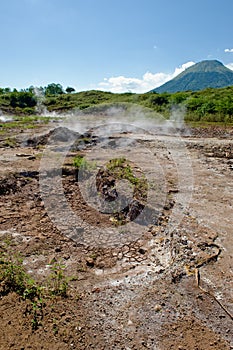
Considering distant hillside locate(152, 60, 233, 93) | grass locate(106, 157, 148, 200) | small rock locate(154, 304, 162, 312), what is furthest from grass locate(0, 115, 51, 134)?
distant hillside locate(152, 60, 233, 93)

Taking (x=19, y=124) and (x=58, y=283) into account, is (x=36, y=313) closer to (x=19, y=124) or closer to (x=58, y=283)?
(x=58, y=283)

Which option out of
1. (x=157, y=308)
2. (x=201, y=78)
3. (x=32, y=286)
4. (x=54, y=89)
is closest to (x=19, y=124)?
(x=32, y=286)

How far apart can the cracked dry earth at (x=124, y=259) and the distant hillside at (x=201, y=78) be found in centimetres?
15114

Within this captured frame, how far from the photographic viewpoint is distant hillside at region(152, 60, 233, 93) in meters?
→ 152

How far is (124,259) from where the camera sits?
130 inches

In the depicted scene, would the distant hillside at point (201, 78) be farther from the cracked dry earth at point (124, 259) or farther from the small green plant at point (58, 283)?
the small green plant at point (58, 283)

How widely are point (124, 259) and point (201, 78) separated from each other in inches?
7101

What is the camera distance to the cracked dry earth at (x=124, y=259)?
2.19 metres

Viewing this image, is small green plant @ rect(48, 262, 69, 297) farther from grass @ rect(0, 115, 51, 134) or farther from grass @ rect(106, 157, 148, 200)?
grass @ rect(0, 115, 51, 134)

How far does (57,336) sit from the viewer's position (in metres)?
2.14

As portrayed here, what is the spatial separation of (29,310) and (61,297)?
0.31 m

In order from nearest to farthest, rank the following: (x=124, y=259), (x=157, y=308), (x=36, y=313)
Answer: (x=36, y=313), (x=157, y=308), (x=124, y=259)

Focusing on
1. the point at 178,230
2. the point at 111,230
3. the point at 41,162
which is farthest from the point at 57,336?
the point at 41,162

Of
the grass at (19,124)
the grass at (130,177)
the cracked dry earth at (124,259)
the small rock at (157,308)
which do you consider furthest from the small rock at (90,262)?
the grass at (19,124)
